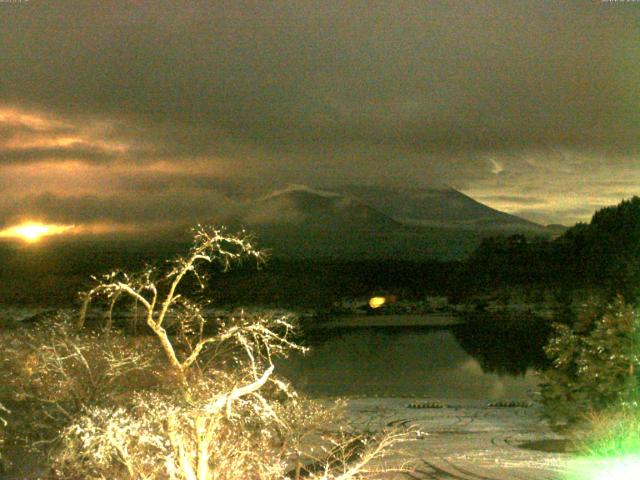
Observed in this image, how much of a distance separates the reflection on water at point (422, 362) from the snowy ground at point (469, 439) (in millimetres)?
4627

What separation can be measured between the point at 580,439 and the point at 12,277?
240 ft

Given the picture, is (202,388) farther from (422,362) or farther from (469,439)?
(422,362)

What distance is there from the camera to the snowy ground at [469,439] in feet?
68.3

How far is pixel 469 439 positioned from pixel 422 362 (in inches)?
1324

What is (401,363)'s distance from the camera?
193ft

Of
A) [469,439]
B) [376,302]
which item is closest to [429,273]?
[376,302]

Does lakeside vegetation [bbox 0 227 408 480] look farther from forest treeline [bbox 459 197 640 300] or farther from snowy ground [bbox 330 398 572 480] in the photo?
forest treeline [bbox 459 197 640 300]

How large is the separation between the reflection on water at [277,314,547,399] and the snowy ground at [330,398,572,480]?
15.2ft

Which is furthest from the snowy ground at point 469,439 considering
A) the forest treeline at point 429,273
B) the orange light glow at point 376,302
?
the orange light glow at point 376,302

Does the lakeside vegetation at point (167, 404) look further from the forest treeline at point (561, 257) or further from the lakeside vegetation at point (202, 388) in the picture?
the forest treeline at point (561, 257)

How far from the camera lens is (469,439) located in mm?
26734

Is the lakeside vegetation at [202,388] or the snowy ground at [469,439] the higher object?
the lakeside vegetation at [202,388]

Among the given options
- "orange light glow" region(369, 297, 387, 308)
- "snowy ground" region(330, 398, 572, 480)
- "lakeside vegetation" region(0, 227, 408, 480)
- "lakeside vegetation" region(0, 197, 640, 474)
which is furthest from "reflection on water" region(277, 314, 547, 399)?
"orange light glow" region(369, 297, 387, 308)

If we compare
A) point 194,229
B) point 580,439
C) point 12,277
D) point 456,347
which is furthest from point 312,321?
point 194,229
